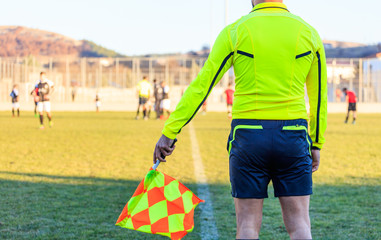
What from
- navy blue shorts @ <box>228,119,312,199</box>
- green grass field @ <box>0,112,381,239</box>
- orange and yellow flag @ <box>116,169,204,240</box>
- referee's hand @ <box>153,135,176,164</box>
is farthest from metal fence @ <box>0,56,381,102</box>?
navy blue shorts @ <box>228,119,312,199</box>

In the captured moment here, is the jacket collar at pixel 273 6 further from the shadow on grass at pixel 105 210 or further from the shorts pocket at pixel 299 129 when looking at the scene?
the shadow on grass at pixel 105 210

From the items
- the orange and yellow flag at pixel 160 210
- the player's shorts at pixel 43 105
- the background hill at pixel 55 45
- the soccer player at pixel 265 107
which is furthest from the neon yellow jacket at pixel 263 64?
the background hill at pixel 55 45

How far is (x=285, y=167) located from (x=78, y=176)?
6280mm

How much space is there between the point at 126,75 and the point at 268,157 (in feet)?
153

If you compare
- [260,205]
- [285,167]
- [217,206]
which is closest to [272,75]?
[285,167]

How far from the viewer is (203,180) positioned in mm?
8414

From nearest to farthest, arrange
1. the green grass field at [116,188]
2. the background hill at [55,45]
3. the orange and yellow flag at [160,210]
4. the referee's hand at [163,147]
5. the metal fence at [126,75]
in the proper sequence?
the referee's hand at [163,147]
the orange and yellow flag at [160,210]
the green grass field at [116,188]
the metal fence at [126,75]
the background hill at [55,45]

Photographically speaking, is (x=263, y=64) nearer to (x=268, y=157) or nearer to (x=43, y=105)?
(x=268, y=157)

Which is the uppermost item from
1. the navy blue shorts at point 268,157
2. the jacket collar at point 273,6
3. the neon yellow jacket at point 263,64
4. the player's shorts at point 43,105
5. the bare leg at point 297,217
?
the jacket collar at point 273,6

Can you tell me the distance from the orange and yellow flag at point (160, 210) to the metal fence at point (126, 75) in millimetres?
42662

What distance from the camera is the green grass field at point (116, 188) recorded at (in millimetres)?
5355

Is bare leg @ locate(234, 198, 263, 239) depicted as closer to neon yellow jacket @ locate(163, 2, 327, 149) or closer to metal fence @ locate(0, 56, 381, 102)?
neon yellow jacket @ locate(163, 2, 327, 149)

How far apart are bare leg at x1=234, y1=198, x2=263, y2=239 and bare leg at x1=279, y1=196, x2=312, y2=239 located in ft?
0.53

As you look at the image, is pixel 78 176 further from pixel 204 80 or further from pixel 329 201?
pixel 204 80
